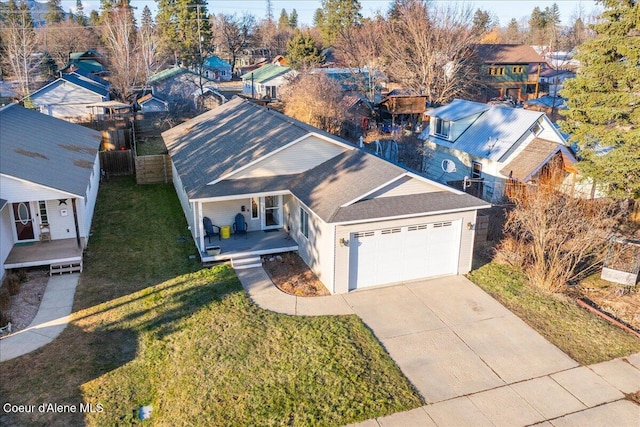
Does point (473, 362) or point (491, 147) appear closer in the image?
point (473, 362)

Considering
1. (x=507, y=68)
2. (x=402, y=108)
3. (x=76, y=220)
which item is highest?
(x=507, y=68)

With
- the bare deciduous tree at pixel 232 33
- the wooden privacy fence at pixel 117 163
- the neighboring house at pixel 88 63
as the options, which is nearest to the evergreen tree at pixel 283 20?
the bare deciduous tree at pixel 232 33

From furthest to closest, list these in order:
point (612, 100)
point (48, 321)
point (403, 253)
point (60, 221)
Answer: point (612, 100) < point (60, 221) < point (403, 253) < point (48, 321)

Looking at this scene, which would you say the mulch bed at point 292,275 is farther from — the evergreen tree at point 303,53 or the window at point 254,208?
the evergreen tree at point 303,53

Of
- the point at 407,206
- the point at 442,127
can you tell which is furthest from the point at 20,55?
the point at 407,206

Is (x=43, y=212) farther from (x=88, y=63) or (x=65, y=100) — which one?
(x=88, y=63)

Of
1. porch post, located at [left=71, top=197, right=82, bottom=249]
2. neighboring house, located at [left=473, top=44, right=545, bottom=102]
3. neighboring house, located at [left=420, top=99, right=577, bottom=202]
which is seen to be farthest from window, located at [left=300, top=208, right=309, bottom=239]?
neighboring house, located at [left=473, top=44, right=545, bottom=102]

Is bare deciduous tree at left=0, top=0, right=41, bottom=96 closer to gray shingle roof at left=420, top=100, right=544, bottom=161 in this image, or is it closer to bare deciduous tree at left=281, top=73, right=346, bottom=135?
bare deciduous tree at left=281, top=73, right=346, bottom=135
